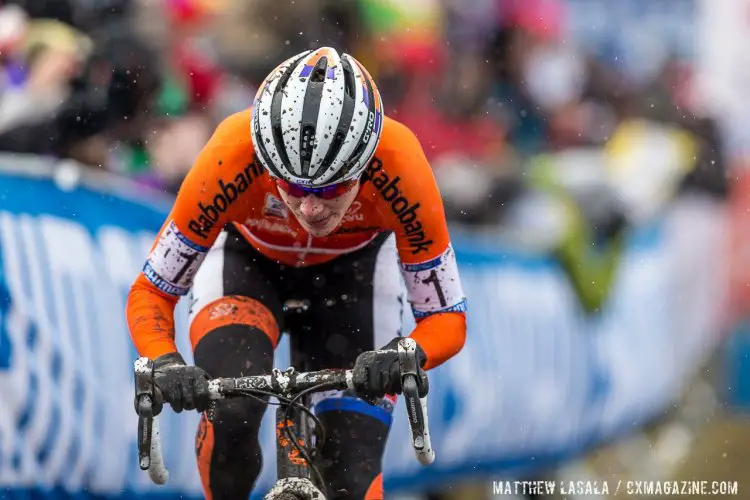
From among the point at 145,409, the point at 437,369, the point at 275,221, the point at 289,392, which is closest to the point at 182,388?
the point at 145,409

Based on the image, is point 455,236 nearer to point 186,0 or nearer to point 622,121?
point 186,0

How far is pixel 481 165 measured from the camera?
12.5 metres

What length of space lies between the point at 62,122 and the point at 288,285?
2.69 m

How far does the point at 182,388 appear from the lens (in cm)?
510

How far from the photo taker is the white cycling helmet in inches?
214

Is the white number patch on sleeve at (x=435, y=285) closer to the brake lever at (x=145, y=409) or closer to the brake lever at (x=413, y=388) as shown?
the brake lever at (x=413, y=388)

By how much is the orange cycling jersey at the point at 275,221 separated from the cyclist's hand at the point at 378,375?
66 cm

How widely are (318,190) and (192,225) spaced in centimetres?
68

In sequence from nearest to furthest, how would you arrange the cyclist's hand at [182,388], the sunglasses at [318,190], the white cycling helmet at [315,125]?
1. the cyclist's hand at [182,388]
2. the white cycling helmet at [315,125]
3. the sunglasses at [318,190]

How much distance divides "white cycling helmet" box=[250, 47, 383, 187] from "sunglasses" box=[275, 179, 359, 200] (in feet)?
0.17

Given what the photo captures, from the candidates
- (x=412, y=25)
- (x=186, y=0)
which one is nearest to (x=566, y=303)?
(x=412, y=25)

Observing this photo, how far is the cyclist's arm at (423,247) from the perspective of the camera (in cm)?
595

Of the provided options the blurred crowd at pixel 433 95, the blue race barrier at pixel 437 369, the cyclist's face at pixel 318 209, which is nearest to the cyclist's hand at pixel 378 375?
the cyclist's face at pixel 318 209

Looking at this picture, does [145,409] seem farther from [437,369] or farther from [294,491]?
[437,369]
